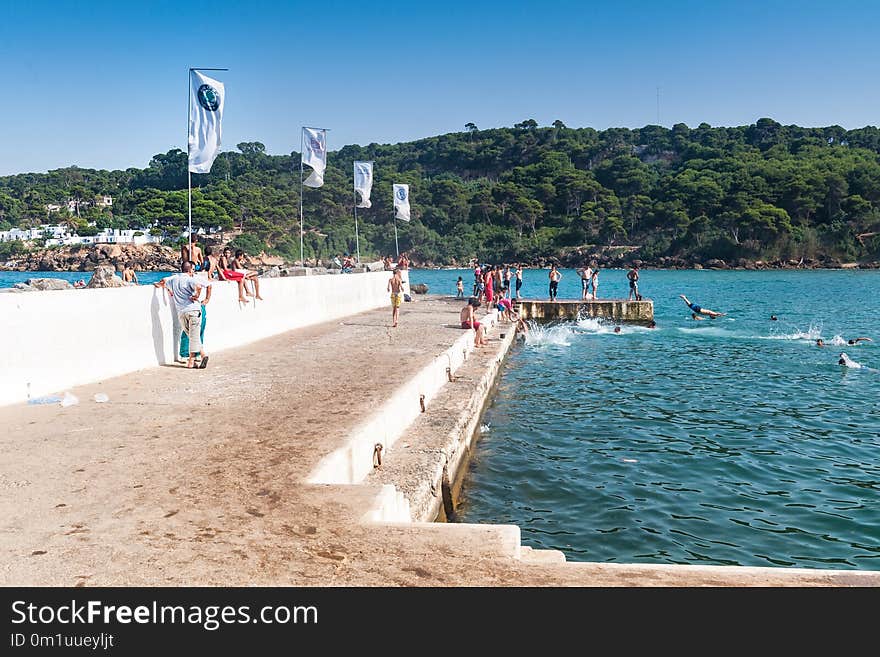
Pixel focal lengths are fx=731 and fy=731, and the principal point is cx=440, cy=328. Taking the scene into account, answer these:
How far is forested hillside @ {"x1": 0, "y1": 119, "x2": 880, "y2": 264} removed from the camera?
4094 inches

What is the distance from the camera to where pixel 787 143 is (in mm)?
142375

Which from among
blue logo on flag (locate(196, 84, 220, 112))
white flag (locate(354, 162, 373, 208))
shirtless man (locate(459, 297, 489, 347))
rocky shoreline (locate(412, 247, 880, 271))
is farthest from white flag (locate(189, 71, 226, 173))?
rocky shoreline (locate(412, 247, 880, 271))

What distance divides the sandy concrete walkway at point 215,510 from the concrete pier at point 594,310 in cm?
2331

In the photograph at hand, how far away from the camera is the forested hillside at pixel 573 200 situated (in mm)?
104000

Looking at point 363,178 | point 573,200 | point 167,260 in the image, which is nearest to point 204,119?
point 363,178

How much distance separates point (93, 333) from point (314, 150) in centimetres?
1824

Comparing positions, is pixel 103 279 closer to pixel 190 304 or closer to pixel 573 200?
pixel 190 304

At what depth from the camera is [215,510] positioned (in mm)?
4641

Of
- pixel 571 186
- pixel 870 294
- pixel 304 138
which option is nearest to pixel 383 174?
pixel 571 186

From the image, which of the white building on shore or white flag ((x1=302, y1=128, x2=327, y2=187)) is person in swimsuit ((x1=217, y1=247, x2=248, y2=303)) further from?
the white building on shore

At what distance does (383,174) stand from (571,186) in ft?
139
